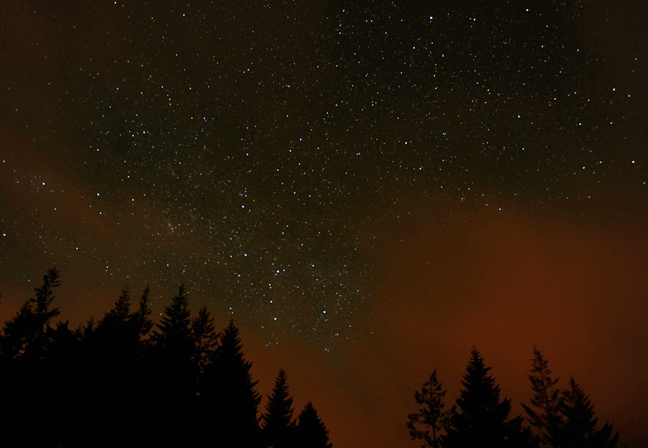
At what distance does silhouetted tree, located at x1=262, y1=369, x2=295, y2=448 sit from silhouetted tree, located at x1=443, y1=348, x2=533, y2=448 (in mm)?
13972

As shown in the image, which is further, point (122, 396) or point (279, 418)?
point (279, 418)

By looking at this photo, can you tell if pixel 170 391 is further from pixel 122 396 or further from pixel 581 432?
pixel 581 432

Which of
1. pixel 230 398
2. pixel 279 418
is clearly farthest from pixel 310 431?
pixel 230 398

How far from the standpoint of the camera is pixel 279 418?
3412 cm

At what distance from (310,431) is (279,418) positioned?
2959 mm

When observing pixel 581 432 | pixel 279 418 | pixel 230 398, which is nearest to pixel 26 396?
pixel 230 398

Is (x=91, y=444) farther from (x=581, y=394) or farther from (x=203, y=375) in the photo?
(x=581, y=394)

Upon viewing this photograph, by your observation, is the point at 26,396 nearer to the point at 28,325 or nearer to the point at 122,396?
the point at 122,396

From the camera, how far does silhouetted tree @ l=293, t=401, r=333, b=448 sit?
3356 cm

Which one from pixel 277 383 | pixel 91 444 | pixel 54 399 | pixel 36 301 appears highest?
pixel 36 301

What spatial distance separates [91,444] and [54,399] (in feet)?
9.92

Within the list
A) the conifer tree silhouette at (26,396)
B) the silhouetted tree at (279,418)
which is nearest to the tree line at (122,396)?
the conifer tree silhouette at (26,396)

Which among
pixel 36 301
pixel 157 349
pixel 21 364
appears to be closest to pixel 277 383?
pixel 157 349

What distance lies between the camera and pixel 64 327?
861 inches
